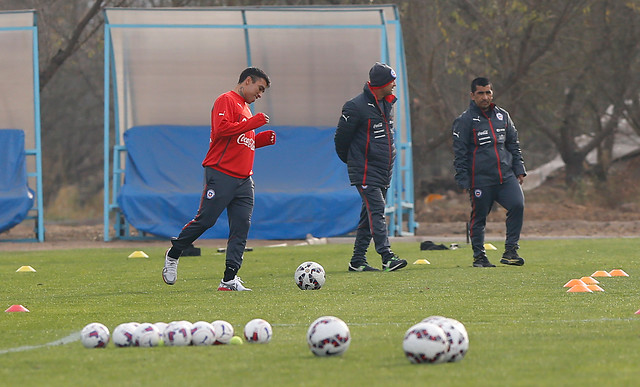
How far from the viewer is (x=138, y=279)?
1135cm

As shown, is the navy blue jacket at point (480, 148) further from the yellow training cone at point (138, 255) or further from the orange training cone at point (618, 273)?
the yellow training cone at point (138, 255)

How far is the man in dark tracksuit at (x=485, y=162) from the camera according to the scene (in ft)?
39.0

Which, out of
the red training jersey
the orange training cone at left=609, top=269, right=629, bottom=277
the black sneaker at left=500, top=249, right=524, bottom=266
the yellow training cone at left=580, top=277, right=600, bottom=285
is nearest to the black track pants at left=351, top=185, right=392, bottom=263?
the black sneaker at left=500, top=249, right=524, bottom=266

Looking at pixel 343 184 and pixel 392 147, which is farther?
pixel 343 184

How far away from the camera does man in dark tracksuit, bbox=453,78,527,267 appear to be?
1188 centimetres

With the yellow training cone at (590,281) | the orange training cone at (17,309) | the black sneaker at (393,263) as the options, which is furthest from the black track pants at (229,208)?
the yellow training cone at (590,281)

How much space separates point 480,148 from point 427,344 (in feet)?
22.9

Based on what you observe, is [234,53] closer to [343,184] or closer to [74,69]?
[343,184]

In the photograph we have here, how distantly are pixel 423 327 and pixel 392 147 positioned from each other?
6663mm

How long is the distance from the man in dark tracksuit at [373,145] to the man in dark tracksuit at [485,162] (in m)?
0.86

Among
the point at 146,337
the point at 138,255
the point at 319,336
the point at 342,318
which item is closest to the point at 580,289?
the point at 342,318

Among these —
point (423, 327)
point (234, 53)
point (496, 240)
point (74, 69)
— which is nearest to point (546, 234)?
point (496, 240)

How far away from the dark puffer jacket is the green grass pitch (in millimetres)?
1072

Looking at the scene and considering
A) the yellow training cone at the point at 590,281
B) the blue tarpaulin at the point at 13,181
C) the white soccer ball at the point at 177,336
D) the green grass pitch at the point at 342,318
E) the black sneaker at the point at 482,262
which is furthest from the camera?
the blue tarpaulin at the point at 13,181
